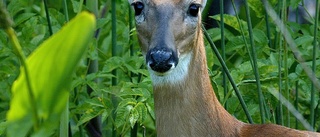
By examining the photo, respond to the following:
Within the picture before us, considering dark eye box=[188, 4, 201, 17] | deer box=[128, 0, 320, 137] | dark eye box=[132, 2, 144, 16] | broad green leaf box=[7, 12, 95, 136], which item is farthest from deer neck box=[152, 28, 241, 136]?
broad green leaf box=[7, 12, 95, 136]

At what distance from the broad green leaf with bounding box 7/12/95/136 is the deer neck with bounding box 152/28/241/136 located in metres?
1.56

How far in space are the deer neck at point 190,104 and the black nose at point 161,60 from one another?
324 millimetres

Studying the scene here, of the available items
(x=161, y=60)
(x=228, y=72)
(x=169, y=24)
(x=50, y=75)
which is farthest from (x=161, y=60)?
(x=50, y=75)

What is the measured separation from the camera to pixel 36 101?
→ 117 cm

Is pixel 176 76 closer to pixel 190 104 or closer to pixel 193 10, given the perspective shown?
pixel 190 104

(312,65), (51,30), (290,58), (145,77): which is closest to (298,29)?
(290,58)

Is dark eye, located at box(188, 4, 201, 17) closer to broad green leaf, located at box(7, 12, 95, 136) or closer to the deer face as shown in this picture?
the deer face

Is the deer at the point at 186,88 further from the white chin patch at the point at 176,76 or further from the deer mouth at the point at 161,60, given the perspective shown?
the deer mouth at the point at 161,60

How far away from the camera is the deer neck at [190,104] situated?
108 inches

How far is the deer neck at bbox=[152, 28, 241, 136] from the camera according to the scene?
2744 millimetres

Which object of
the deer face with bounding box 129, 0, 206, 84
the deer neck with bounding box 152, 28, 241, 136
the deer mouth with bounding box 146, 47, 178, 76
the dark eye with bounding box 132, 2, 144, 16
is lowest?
the deer neck with bounding box 152, 28, 241, 136

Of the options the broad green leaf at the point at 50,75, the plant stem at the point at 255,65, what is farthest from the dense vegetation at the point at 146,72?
the broad green leaf at the point at 50,75

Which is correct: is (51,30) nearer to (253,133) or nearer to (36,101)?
(253,133)

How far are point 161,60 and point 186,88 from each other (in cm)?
41
